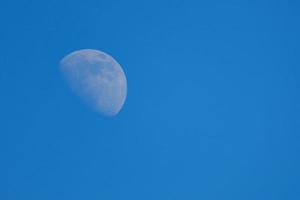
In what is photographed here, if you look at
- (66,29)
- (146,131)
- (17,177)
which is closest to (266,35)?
(146,131)

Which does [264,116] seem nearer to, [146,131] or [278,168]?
[278,168]

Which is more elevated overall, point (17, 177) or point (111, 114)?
point (111, 114)

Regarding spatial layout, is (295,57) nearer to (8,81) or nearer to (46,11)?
(46,11)

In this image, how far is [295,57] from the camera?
1.79 meters

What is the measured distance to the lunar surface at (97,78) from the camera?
163cm

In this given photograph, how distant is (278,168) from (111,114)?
2.72ft

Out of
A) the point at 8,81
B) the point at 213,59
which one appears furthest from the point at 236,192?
the point at 8,81

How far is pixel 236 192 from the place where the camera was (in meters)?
1.75

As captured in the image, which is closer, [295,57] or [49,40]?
[49,40]

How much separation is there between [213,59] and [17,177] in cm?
101

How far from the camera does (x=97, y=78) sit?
5.40 feet

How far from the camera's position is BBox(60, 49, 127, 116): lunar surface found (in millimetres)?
1629

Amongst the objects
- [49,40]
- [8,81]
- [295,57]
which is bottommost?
[8,81]

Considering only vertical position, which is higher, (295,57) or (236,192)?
(295,57)
